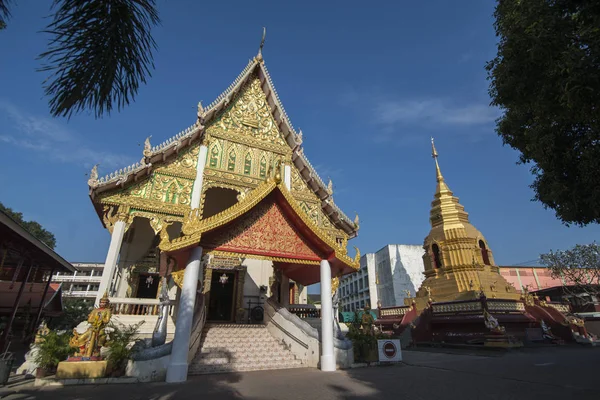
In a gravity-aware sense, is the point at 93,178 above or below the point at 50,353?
above

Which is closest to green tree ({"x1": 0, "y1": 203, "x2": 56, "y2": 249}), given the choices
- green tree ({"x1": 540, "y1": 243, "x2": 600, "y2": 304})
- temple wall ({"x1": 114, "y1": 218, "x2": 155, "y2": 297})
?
temple wall ({"x1": 114, "y1": 218, "x2": 155, "y2": 297})

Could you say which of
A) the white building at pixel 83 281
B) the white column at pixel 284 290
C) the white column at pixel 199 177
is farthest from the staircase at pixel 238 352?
the white building at pixel 83 281

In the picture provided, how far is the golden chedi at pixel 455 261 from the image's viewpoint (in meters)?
18.2

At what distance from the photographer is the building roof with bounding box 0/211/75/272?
277 inches

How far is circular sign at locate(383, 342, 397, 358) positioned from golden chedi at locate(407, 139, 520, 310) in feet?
30.6

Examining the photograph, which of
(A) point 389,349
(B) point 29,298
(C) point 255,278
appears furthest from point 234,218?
(B) point 29,298

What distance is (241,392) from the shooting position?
5.37 m

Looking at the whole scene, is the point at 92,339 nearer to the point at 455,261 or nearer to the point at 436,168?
the point at 455,261

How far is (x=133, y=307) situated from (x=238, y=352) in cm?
574

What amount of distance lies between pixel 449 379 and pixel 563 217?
4.99 metres

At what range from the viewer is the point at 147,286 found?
576 inches

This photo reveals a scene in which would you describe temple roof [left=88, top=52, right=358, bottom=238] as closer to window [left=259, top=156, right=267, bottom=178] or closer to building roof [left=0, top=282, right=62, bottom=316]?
window [left=259, top=156, right=267, bottom=178]

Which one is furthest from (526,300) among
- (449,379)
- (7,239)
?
(7,239)

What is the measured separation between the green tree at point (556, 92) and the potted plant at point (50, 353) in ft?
36.0
